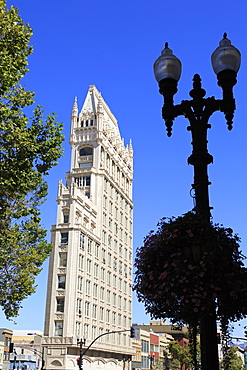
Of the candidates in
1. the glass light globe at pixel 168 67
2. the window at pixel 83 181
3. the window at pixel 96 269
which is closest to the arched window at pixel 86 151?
the window at pixel 83 181

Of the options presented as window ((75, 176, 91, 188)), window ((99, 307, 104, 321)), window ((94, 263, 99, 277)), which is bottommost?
window ((99, 307, 104, 321))

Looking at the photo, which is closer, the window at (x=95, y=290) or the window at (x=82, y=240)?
the window at (x=82, y=240)

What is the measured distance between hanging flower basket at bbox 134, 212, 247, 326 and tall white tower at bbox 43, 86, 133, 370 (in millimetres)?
54715

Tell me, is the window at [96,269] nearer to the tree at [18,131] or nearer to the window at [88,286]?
the window at [88,286]

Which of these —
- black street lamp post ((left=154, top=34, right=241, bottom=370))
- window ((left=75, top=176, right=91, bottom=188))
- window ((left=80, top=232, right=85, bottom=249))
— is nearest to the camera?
black street lamp post ((left=154, top=34, right=241, bottom=370))

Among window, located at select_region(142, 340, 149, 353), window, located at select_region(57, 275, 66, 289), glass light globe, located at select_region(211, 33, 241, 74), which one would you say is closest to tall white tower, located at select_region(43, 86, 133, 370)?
window, located at select_region(57, 275, 66, 289)

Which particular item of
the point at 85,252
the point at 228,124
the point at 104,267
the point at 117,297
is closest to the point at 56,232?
the point at 85,252

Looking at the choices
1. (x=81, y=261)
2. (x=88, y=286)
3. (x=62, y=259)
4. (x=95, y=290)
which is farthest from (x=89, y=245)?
(x=95, y=290)

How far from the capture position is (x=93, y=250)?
68.9 meters

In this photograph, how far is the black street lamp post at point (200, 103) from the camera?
763 cm

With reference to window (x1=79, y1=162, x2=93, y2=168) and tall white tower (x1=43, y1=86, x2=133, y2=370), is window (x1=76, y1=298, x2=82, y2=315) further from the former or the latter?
window (x1=79, y1=162, x2=93, y2=168)

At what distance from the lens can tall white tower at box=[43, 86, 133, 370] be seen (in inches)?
2371

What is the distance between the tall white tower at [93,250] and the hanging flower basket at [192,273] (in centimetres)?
5471

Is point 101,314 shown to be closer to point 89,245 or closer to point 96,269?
point 96,269
